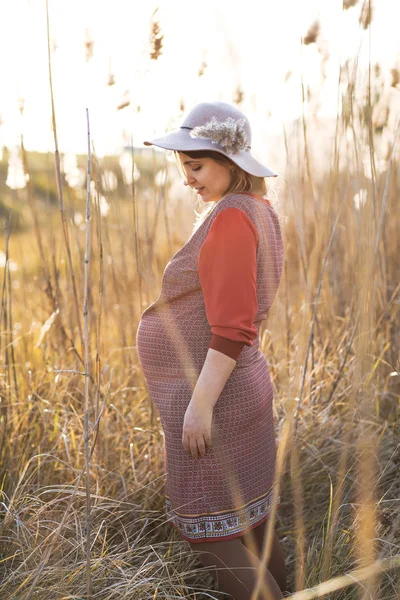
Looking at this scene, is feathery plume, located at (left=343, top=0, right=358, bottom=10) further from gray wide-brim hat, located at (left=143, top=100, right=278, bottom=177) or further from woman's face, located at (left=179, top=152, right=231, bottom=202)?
woman's face, located at (left=179, top=152, right=231, bottom=202)

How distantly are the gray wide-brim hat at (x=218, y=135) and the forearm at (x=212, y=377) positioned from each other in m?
0.38

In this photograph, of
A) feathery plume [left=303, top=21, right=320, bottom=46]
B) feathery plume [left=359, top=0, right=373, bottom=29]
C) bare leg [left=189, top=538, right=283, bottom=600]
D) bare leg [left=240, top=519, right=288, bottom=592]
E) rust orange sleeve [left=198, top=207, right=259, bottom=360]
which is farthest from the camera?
feathery plume [left=303, top=21, right=320, bottom=46]

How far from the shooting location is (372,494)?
175 cm

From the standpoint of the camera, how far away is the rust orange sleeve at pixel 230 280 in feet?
4.24

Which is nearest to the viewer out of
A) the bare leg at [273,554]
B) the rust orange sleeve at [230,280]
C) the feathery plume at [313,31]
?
the rust orange sleeve at [230,280]

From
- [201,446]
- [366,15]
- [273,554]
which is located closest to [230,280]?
[201,446]

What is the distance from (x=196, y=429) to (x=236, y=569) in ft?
1.04

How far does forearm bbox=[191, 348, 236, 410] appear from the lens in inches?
51.6

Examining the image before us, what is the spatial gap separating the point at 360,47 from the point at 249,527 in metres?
1.32

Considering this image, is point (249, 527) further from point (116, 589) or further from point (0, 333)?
point (0, 333)

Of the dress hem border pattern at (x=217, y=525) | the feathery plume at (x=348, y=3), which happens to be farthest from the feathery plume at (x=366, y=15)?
the dress hem border pattern at (x=217, y=525)

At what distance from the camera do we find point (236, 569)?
140 cm

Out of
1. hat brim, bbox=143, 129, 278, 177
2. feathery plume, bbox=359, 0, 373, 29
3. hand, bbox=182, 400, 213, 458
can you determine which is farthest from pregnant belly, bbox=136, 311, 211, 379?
feathery plume, bbox=359, 0, 373, 29

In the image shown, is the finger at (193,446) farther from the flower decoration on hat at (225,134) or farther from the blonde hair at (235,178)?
the flower decoration on hat at (225,134)
